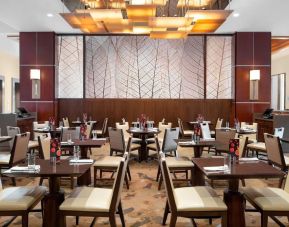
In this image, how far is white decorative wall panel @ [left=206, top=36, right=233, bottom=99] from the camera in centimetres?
1204

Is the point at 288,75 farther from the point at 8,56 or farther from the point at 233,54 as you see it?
the point at 8,56

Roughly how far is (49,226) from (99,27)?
17.4 ft

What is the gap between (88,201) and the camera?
3.40 meters

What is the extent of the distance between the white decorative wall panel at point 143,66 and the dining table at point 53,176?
839cm

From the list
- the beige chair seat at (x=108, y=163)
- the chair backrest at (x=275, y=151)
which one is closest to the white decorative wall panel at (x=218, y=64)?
the chair backrest at (x=275, y=151)

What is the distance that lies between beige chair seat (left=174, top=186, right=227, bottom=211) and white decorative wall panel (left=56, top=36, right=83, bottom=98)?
29.1ft

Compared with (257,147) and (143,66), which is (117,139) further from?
(143,66)

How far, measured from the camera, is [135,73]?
12.1m

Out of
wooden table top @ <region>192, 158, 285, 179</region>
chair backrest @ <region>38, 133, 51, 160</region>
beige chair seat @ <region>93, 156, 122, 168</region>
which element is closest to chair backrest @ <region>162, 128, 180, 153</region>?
beige chair seat @ <region>93, 156, 122, 168</region>

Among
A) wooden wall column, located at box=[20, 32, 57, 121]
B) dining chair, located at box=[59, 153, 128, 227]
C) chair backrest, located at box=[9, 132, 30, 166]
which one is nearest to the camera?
dining chair, located at box=[59, 153, 128, 227]

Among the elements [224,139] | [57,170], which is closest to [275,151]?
[224,139]

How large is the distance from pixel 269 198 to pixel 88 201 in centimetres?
171

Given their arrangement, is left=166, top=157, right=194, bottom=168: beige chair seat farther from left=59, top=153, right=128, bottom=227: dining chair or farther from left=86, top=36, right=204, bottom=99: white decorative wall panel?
left=86, top=36, right=204, bottom=99: white decorative wall panel

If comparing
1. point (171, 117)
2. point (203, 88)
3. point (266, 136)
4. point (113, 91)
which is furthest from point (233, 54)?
point (266, 136)
